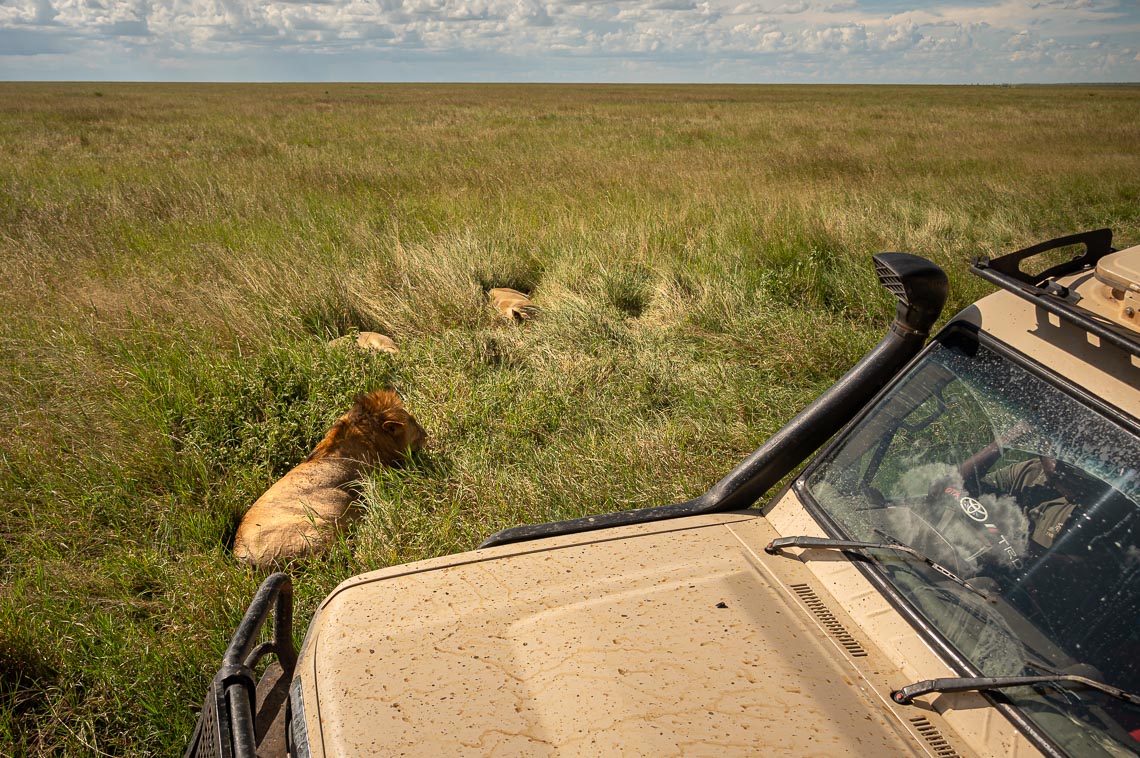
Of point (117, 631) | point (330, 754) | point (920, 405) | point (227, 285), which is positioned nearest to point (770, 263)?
point (227, 285)

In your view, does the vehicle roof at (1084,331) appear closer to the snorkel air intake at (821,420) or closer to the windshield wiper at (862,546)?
the snorkel air intake at (821,420)

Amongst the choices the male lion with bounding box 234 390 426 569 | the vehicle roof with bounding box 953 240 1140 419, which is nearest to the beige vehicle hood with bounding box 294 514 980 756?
the vehicle roof with bounding box 953 240 1140 419

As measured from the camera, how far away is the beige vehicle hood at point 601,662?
1.24 m

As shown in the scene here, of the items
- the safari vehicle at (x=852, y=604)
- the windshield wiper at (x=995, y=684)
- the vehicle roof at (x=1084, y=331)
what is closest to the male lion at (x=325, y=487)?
the safari vehicle at (x=852, y=604)

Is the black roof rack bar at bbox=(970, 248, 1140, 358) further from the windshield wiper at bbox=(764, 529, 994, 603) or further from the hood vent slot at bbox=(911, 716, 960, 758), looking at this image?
the hood vent slot at bbox=(911, 716, 960, 758)

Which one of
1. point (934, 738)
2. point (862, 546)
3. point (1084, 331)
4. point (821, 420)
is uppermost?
point (1084, 331)

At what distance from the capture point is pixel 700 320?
583 cm

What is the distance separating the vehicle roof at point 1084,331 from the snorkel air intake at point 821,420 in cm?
12

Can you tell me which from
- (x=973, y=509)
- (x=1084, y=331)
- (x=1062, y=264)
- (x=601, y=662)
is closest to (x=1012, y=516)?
(x=973, y=509)

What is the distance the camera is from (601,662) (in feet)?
4.55

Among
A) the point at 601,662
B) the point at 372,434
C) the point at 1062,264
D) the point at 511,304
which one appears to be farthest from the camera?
the point at 511,304

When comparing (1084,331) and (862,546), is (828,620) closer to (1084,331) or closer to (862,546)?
(862,546)

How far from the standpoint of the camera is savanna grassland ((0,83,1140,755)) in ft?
9.52

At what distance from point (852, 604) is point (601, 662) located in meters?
0.59
